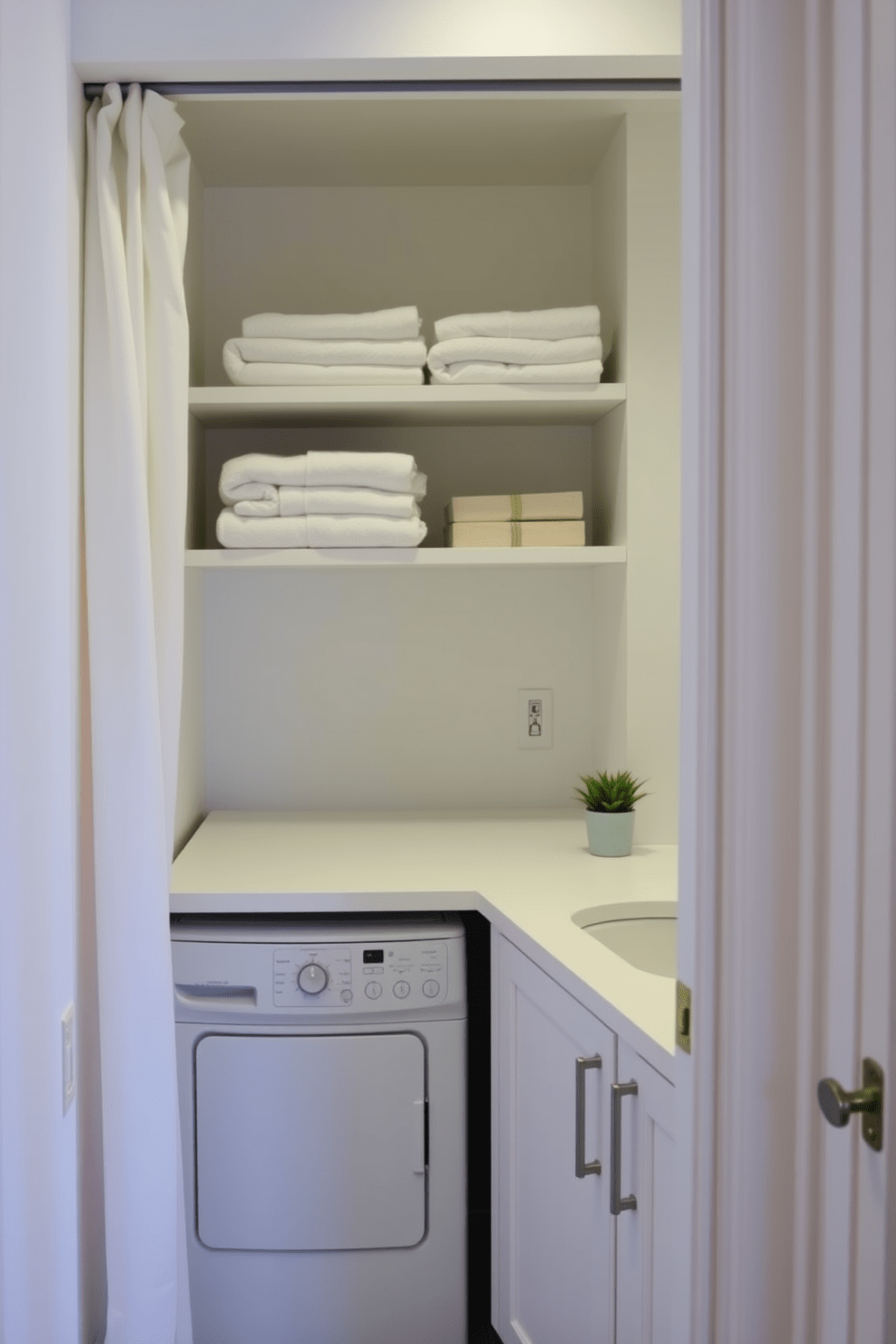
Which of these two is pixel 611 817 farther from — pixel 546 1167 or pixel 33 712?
pixel 33 712

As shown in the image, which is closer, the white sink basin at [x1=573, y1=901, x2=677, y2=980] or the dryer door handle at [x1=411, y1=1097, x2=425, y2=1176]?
the white sink basin at [x1=573, y1=901, x2=677, y2=980]

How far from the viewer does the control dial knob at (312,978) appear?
193 centimetres

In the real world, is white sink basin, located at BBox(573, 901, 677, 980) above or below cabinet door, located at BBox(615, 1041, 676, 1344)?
above

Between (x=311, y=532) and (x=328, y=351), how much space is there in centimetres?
35

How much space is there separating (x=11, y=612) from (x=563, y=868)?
1197 millimetres

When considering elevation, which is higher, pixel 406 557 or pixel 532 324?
pixel 532 324

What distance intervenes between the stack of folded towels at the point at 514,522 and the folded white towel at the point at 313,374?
27cm

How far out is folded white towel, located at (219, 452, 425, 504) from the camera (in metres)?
2.18

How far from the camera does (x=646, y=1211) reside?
135cm

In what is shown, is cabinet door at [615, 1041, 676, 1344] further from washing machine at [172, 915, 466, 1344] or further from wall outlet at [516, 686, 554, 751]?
wall outlet at [516, 686, 554, 751]

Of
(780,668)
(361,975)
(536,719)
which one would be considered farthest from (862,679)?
(536,719)

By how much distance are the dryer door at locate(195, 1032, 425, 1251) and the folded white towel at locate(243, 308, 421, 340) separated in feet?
4.23

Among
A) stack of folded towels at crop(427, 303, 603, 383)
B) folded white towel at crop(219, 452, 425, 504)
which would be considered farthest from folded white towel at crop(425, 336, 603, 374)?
folded white towel at crop(219, 452, 425, 504)

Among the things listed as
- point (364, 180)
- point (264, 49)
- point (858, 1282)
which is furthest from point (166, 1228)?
point (364, 180)
